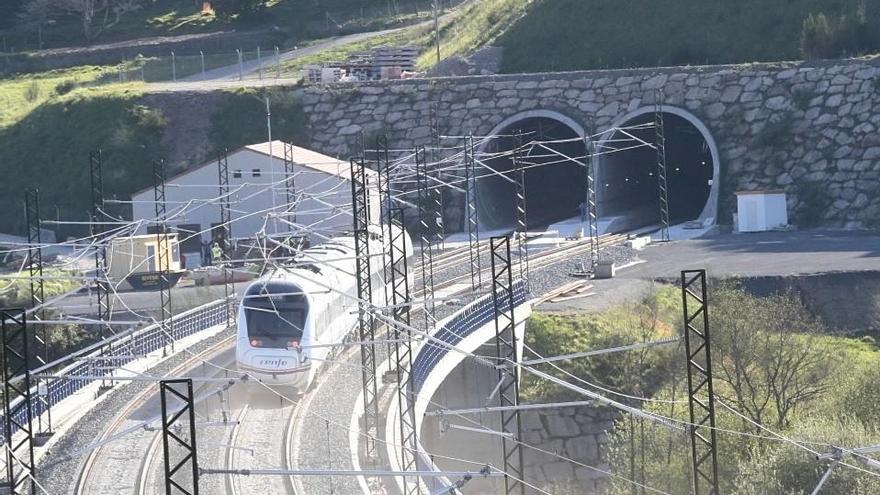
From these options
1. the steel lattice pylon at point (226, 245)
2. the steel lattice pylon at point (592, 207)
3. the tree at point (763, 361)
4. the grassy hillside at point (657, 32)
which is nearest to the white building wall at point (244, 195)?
the steel lattice pylon at point (226, 245)

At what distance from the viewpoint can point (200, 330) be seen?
48.6 metres

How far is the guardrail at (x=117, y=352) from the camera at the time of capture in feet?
118

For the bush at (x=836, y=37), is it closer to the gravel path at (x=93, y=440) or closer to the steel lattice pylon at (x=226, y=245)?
the steel lattice pylon at (x=226, y=245)

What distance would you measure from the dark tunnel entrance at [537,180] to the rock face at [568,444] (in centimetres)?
2403

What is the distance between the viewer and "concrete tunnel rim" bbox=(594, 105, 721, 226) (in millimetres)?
66562

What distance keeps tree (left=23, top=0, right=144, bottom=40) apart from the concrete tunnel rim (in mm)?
43602

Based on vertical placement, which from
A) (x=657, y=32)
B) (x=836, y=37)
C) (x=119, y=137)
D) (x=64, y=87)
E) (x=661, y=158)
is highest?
(x=657, y=32)

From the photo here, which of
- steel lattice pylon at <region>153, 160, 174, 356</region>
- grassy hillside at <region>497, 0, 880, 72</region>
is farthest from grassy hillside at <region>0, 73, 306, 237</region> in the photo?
grassy hillside at <region>497, 0, 880, 72</region>

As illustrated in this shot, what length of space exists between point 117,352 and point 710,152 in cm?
3249

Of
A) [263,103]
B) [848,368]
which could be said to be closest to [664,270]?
[848,368]

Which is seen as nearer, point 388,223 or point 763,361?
point 388,223

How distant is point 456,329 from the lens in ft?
146

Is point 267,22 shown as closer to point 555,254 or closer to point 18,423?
point 555,254

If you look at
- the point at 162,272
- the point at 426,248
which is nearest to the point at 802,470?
the point at 162,272
